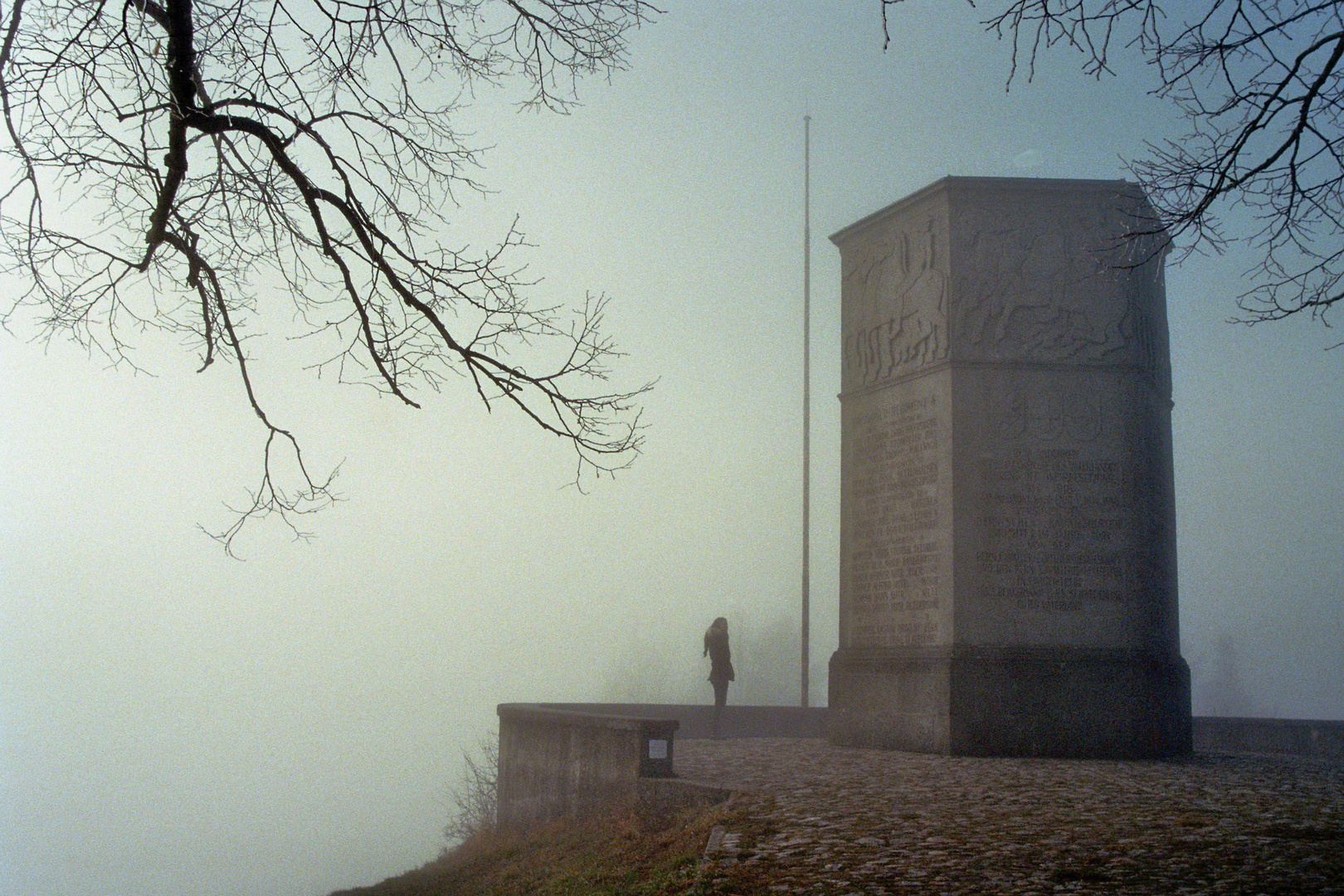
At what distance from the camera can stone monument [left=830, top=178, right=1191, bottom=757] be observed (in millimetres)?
13062

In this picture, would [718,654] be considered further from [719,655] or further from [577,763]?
[577,763]

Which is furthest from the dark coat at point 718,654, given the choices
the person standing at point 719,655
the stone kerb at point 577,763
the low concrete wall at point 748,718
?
the stone kerb at point 577,763

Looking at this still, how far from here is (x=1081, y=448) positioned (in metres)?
13.7

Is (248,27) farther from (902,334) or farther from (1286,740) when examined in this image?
(1286,740)

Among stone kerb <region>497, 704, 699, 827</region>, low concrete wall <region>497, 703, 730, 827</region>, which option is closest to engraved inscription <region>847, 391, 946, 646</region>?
low concrete wall <region>497, 703, 730, 827</region>

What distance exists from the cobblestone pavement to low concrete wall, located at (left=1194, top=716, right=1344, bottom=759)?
4.07m

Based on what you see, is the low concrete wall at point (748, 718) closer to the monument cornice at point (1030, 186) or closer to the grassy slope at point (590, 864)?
the grassy slope at point (590, 864)

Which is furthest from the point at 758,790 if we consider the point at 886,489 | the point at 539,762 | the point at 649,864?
the point at 886,489

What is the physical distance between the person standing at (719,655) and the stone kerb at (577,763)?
10.8 feet

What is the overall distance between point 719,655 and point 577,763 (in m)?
5.33

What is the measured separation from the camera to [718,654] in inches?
669

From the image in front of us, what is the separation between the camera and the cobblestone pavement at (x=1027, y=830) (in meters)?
6.34

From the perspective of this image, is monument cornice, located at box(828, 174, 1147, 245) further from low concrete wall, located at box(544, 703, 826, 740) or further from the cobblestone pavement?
low concrete wall, located at box(544, 703, 826, 740)

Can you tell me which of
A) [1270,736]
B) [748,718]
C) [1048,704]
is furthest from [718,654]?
[1270,736]
